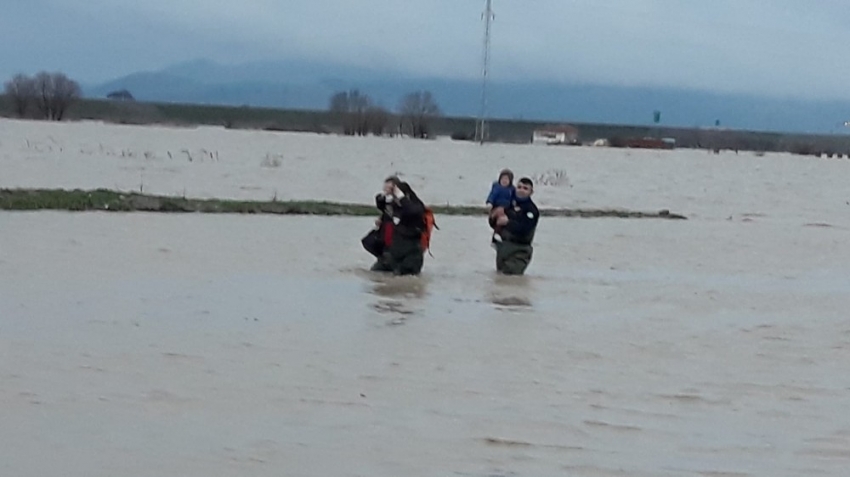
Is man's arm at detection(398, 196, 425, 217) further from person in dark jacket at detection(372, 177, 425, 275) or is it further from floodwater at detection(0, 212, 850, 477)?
floodwater at detection(0, 212, 850, 477)

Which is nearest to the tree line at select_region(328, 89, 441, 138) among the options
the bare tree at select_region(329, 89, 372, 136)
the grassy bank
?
the bare tree at select_region(329, 89, 372, 136)

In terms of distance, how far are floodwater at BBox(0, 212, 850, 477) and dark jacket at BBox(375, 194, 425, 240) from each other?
679mm

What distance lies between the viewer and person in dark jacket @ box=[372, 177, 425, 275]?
56.0ft

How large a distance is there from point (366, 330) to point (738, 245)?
48.6 feet

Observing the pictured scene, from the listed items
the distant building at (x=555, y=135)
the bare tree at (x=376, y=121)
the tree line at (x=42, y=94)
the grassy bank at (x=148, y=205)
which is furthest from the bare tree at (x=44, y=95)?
the grassy bank at (x=148, y=205)

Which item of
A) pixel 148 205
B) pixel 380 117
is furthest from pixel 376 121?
pixel 148 205

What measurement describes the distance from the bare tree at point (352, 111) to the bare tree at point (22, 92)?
75.5 feet

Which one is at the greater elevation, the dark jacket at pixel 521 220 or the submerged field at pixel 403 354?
the dark jacket at pixel 521 220

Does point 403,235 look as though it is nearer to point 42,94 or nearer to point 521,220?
point 521,220

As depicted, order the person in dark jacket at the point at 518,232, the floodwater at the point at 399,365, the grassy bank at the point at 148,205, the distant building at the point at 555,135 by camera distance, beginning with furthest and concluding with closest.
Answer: the distant building at the point at 555,135 < the grassy bank at the point at 148,205 < the person in dark jacket at the point at 518,232 < the floodwater at the point at 399,365

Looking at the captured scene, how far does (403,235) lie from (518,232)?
1473 mm

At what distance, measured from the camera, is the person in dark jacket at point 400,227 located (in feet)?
56.0

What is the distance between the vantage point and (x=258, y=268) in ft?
61.3

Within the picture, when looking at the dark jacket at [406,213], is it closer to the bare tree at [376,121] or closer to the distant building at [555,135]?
the bare tree at [376,121]
